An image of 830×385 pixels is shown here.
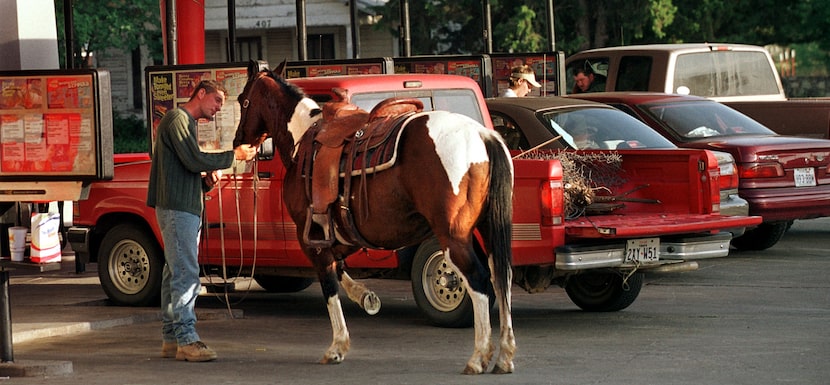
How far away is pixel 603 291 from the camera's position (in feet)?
43.3

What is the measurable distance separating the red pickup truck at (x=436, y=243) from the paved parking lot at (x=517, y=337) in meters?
0.34

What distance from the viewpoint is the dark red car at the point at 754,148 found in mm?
16406

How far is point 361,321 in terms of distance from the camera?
13047 mm

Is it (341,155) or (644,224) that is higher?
(341,155)

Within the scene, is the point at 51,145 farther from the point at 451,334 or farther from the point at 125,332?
the point at 451,334

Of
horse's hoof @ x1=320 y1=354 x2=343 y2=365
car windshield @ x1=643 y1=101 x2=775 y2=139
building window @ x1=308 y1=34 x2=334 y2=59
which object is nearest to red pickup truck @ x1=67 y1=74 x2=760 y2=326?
horse's hoof @ x1=320 y1=354 x2=343 y2=365

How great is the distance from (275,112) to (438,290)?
1959 millimetres

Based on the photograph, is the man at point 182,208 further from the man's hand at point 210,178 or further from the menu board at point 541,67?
the menu board at point 541,67

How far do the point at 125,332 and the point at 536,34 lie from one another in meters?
24.6

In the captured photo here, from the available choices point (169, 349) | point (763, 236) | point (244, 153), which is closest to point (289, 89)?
point (244, 153)

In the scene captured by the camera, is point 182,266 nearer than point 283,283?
Yes

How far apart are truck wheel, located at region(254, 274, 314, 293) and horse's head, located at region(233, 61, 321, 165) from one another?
3.76 meters

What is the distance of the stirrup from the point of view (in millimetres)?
10984

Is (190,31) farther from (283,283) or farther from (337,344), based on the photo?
(337,344)
